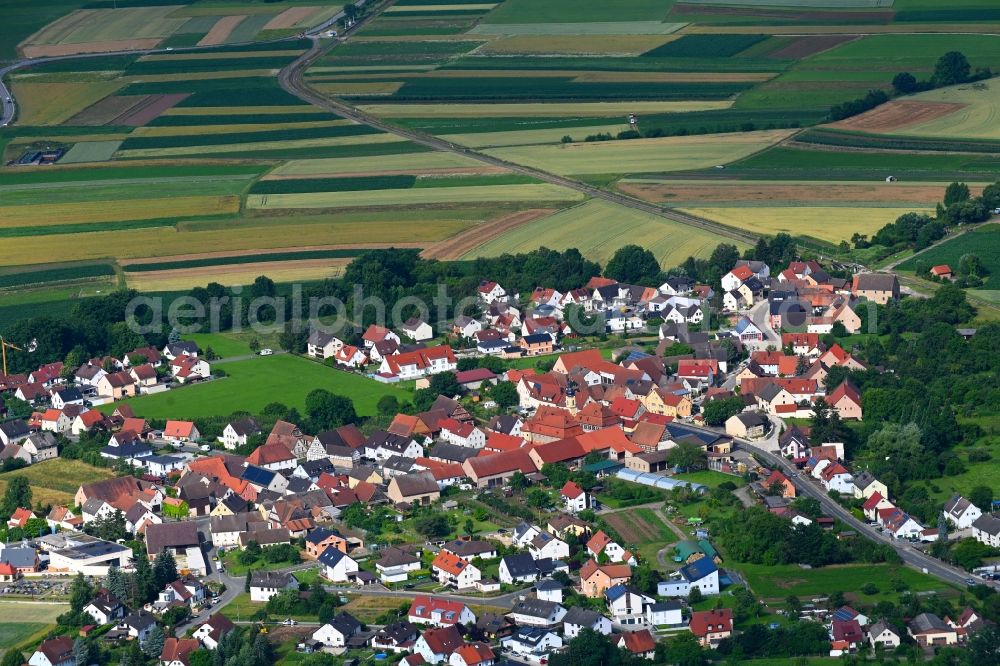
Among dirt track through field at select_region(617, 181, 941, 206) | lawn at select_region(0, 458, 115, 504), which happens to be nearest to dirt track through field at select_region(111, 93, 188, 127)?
dirt track through field at select_region(617, 181, 941, 206)

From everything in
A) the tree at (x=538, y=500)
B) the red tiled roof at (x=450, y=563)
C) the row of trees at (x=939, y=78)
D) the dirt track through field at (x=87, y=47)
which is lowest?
the tree at (x=538, y=500)

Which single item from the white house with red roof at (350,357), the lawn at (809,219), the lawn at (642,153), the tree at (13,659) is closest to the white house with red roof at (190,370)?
the white house with red roof at (350,357)

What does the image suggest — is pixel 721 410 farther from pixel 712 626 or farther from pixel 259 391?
pixel 712 626

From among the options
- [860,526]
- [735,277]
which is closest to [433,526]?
[860,526]

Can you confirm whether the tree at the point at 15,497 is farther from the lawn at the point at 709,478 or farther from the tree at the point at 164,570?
the lawn at the point at 709,478

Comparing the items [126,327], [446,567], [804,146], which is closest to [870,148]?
[804,146]

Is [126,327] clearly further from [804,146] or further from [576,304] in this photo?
[804,146]
